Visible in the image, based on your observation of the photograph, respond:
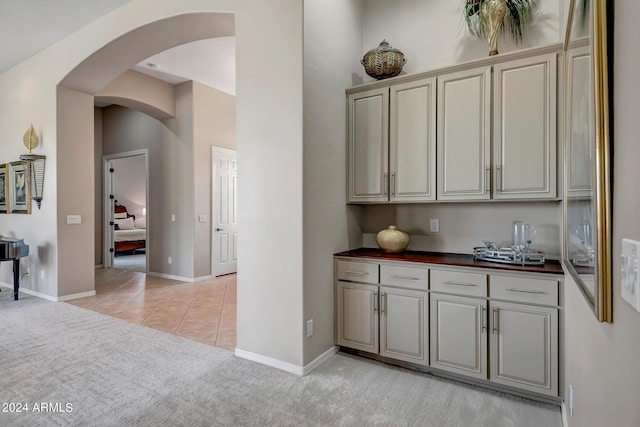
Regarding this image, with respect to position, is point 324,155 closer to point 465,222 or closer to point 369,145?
point 369,145

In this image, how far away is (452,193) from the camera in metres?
2.66

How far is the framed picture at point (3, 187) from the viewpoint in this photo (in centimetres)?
533

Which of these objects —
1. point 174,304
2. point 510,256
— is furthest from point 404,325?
point 174,304

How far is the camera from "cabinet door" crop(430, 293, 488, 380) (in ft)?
7.72

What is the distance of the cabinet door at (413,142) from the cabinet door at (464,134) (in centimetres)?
7

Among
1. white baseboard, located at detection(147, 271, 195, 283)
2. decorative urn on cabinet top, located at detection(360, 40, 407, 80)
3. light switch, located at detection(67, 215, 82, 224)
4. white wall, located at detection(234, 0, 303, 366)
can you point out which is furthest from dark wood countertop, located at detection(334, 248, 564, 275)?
light switch, located at detection(67, 215, 82, 224)

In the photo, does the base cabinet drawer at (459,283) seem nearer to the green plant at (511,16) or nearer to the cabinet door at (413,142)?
the cabinet door at (413,142)

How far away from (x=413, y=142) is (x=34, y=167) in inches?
196

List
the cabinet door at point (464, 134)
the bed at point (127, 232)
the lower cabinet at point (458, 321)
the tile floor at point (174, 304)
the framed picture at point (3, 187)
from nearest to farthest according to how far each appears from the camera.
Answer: the lower cabinet at point (458, 321), the cabinet door at point (464, 134), the tile floor at point (174, 304), the framed picture at point (3, 187), the bed at point (127, 232)

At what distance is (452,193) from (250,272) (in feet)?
5.46

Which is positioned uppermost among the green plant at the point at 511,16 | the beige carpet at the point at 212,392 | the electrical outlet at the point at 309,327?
the green plant at the point at 511,16

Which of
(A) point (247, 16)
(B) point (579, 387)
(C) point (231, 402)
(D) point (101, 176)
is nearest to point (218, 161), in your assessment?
(D) point (101, 176)

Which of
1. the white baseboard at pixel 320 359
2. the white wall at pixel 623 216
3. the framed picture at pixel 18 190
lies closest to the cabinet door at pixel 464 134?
the white baseboard at pixel 320 359

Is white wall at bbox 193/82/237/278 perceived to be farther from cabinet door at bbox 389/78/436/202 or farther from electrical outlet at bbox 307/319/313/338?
cabinet door at bbox 389/78/436/202
